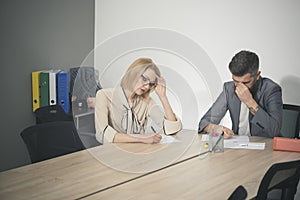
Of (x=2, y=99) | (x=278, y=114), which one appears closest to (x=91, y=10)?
(x=2, y=99)

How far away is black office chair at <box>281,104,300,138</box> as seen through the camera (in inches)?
150

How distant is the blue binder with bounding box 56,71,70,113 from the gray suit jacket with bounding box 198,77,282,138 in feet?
4.19

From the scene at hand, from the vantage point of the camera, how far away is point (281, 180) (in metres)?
2.28

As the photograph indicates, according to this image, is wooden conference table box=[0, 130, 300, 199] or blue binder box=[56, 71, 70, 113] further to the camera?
blue binder box=[56, 71, 70, 113]

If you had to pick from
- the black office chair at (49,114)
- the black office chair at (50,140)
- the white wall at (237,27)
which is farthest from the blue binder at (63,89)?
the black office chair at (50,140)

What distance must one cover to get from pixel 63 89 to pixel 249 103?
1.58m

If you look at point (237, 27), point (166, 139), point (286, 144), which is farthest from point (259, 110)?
point (237, 27)

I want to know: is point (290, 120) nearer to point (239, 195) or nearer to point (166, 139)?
point (166, 139)

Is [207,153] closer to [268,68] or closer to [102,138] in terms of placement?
[102,138]

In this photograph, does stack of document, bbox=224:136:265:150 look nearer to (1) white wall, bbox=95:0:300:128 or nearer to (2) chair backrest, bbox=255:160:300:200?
(1) white wall, bbox=95:0:300:128

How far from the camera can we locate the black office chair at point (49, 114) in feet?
11.7

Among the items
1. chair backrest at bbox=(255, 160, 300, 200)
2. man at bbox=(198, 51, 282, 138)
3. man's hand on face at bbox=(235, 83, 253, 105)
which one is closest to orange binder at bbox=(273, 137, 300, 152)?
man at bbox=(198, 51, 282, 138)

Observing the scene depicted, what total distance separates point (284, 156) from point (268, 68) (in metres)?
1.12

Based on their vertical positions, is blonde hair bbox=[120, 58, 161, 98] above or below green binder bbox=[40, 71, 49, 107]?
above
